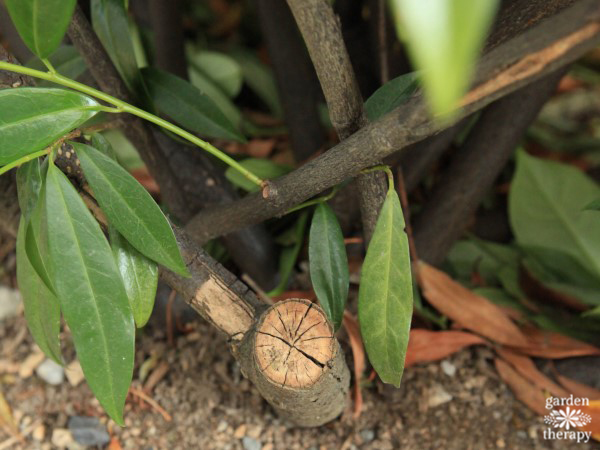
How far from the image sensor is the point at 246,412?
993mm

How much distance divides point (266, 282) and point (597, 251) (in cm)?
55

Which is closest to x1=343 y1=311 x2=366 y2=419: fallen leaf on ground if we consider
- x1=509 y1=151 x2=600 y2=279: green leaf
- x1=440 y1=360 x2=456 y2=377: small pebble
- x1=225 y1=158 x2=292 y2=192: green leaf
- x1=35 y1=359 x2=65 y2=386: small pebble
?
x1=440 y1=360 x2=456 y2=377: small pebble

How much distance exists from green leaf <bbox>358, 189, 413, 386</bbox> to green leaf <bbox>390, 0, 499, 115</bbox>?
34 cm

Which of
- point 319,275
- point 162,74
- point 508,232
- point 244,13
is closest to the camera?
point 319,275

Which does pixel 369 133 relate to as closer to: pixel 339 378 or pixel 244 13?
pixel 339 378

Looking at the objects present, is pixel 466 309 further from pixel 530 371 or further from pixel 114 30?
pixel 114 30

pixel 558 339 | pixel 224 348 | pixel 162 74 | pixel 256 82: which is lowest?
pixel 558 339

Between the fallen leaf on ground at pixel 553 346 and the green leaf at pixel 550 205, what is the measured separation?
0.14 m

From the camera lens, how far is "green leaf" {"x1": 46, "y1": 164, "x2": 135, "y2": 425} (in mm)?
615

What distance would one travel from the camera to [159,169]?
0.93 meters

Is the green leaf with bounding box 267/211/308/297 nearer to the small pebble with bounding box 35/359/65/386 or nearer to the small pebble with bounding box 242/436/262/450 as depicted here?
the small pebble with bounding box 242/436/262/450

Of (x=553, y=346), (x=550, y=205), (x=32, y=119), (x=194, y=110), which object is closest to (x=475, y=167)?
(x=550, y=205)

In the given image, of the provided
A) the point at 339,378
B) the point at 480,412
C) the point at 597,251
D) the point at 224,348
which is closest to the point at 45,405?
the point at 224,348

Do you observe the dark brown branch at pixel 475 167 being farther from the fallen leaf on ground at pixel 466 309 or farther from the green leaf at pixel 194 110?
the green leaf at pixel 194 110
